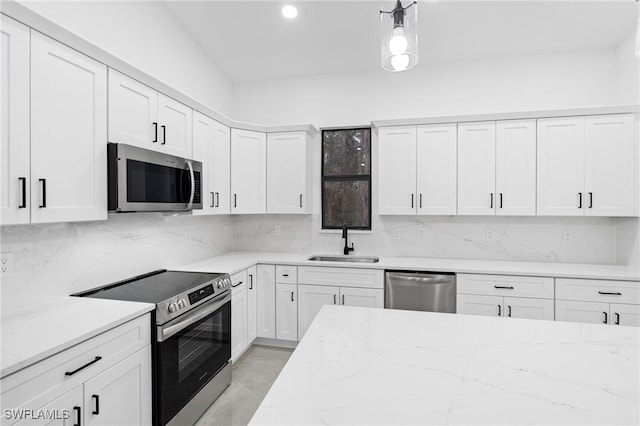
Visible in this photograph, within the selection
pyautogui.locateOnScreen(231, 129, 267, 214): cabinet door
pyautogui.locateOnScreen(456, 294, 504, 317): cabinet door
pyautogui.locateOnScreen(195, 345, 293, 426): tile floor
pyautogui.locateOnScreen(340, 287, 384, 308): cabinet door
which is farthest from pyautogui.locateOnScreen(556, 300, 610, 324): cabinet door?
pyautogui.locateOnScreen(231, 129, 267, 214): cabinet door

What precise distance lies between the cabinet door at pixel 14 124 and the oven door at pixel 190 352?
90cm

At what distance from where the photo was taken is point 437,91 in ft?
11.8

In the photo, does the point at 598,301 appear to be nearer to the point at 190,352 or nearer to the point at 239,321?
the point at 239,321

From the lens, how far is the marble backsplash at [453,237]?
328cm

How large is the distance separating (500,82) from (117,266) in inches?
152

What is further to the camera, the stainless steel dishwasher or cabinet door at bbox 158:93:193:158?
the stainless steel dishwasher

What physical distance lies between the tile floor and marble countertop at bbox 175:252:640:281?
90 cm

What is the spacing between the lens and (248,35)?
3.15 metres

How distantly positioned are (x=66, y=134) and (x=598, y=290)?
379cm

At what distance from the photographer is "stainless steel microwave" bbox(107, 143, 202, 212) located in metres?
1.95

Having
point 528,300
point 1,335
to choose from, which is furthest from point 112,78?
point 528,300

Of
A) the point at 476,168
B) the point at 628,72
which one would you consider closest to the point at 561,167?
the point at 476,168

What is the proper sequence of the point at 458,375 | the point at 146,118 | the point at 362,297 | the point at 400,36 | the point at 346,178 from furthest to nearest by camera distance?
the point at 346,178 < the point at 362,297 < the point at 146,118 < the point at 400,36 < the point at 458,375

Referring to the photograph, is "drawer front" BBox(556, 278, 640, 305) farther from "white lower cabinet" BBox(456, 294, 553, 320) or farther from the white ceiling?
the white ceiling
